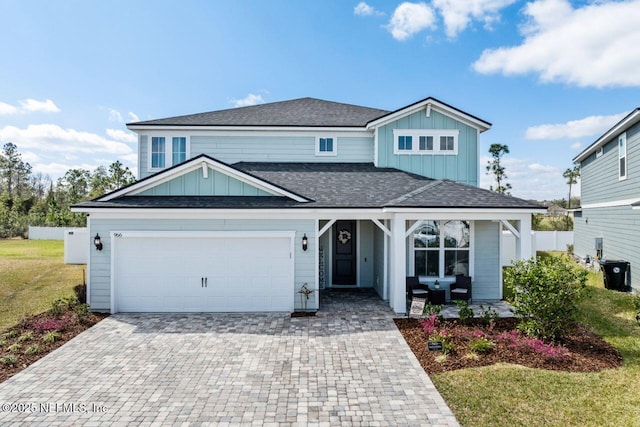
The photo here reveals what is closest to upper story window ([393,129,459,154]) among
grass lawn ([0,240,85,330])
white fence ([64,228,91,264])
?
grass lawn ([0,240,85,330])

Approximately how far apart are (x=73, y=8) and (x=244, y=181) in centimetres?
859

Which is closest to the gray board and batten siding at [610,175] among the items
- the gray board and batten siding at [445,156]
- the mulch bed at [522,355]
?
the gray board and batten siding at [445,156]

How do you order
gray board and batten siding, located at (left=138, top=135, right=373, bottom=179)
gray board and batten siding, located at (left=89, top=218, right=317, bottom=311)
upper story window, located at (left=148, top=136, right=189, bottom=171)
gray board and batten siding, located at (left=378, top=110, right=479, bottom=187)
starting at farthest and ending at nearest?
1. gray board and batten siding, located at (left=138, top=135, right=373, bottom=179)
2. upper story window, located at (left=148, top=136, right=189, bottom=171)
3. gray board and batten siding, located at (left=378, top=110, right=479, bottom=187)
4. gray board and batten siding, located at (left=89, top=218, right=317, bottom=311)

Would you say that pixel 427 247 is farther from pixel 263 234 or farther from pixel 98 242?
pixel 98 242

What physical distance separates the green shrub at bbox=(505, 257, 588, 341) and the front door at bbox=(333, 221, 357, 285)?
631 cm

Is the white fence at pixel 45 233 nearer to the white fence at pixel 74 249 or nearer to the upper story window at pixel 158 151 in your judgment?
the white fence at pixel 74 249

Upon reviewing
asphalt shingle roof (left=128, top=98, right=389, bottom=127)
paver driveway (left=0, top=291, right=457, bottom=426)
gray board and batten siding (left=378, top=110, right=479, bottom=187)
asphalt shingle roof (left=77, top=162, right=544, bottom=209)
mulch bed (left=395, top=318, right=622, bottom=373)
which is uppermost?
asphalt shingle roof (left=128, top=98, right=389, bottom=127)

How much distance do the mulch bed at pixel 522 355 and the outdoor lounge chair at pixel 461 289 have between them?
237 centimetres

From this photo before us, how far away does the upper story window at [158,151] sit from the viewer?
1383 cm

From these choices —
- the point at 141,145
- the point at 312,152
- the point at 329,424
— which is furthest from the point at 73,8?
the point at 329,424

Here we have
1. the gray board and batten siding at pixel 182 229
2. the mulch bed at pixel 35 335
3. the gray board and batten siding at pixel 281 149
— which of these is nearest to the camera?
the mulch bed at pixel 35 335

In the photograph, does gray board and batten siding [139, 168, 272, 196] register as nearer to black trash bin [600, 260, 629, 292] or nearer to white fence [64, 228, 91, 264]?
white fence [64, 228, 91, 264]

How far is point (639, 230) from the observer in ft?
39.9

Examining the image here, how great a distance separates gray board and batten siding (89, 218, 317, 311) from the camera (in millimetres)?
9859
